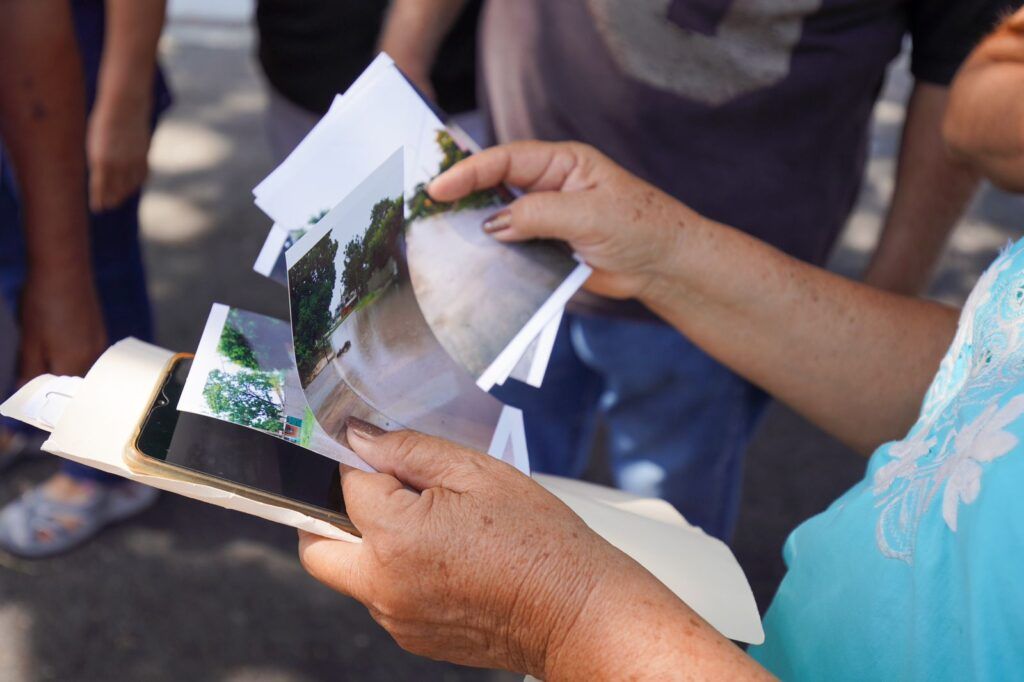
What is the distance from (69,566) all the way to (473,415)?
4.85 ft

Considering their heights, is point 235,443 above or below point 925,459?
below

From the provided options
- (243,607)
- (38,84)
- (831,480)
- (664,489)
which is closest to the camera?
(38,84)

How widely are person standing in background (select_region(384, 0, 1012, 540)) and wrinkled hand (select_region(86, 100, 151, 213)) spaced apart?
0.65m

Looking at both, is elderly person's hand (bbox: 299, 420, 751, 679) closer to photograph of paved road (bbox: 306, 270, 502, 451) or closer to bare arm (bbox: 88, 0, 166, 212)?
photograph of paved road (bbox: 306, 270, 502, 451)

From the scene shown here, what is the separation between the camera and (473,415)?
1.00 meters

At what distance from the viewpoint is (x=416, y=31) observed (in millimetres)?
1609

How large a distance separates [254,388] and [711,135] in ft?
2.81

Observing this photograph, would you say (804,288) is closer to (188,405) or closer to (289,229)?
(289,229)

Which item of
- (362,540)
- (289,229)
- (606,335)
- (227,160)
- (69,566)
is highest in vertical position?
(289,229)

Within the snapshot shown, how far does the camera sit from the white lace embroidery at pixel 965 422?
2.30ft

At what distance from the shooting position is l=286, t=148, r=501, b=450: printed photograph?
83 centimetres

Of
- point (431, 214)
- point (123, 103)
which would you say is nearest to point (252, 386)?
point (431, 214)

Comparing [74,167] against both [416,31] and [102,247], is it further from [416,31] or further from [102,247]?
[416,31]

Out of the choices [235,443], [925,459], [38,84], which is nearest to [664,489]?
[925,459]
